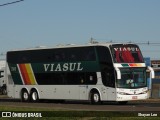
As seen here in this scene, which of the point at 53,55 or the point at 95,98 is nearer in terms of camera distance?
the point at 95,98

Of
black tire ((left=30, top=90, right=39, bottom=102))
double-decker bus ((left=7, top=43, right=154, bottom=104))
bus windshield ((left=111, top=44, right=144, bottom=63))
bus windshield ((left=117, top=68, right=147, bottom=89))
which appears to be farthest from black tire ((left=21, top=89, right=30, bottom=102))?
bus windshield ((left=111, top=44, right=144, bottom=63))

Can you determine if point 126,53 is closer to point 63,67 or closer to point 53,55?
point 63,67

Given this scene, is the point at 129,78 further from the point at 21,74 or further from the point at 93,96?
the point at 21,74

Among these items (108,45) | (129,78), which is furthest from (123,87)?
(108,45)

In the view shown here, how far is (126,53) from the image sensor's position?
111ft

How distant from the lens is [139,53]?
34469 millimetres

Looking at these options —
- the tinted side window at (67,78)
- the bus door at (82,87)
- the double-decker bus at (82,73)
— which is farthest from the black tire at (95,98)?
the tinted side window at (67,78)

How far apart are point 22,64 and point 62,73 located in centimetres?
450

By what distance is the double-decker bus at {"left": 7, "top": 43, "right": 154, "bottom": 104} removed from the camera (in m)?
33.4

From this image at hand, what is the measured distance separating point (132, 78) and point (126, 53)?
1.68 metres

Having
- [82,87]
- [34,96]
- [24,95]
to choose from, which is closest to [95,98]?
[82,87]

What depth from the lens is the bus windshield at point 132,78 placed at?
33.2 metres

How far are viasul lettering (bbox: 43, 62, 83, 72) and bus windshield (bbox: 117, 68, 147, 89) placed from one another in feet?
10.4

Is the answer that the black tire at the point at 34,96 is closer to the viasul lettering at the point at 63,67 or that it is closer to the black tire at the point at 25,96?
the black tire at the point at 25,96
